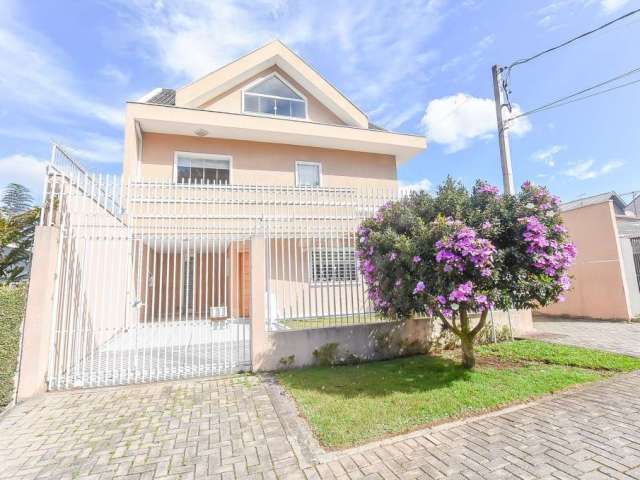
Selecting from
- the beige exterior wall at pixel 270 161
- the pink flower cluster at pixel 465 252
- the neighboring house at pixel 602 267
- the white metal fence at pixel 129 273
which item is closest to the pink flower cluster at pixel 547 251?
the pink flower cluster at pixel 465 252

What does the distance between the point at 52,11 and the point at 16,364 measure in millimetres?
8328

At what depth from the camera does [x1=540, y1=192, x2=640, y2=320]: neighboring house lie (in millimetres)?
11172

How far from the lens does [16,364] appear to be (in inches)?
203

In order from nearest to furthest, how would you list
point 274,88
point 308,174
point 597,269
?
1. point 597,269
2. point 308,174
3. point 274,88

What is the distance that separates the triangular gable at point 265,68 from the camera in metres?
14.2

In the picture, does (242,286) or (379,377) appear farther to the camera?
(242,286)

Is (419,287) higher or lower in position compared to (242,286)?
lower

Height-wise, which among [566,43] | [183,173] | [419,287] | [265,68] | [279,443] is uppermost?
[265,68]

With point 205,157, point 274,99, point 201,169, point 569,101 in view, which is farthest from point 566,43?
point 201,169

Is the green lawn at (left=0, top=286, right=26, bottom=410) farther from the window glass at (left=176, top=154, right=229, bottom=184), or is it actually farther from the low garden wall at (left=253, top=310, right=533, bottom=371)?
the window glass at (left=176, top=154, right=229, bottom=184)

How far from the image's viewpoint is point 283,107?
625 inches

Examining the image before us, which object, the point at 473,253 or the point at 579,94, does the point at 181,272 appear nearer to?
the point at 473,253

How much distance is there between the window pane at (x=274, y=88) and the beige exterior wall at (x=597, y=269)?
42.7 feet

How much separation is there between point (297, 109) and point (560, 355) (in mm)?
14448
